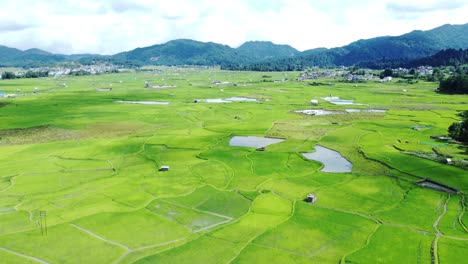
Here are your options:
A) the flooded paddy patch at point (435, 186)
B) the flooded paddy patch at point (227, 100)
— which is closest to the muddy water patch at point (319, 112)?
the flooded paddy patch at point (227, 100)

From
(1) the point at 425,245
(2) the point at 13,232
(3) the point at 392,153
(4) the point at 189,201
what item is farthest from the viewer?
(3) the point at 392,153

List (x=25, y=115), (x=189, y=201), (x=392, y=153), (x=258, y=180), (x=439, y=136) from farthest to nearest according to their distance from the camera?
(x=25, y=115) → (x=439, y=136) → (x=392, y=153) → (x=258, y=180) → (x=189, y=201)

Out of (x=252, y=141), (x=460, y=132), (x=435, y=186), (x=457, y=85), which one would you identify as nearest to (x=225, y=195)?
(x=435, y=186)

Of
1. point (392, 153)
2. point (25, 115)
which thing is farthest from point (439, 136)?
point (25, 115)

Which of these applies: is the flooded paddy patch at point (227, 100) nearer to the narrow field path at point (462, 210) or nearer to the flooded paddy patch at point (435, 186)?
the flooded paddy patch at point (435, 186)

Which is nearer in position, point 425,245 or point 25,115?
point 425,245

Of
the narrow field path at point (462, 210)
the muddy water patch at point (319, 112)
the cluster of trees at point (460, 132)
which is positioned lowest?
the narrow field path at point (462, 210)

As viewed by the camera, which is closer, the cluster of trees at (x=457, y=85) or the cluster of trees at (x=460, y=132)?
the cluster of trees at (x=460, y=132)

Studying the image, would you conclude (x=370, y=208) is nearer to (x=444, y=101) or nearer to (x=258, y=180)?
(x=258, y=180)
